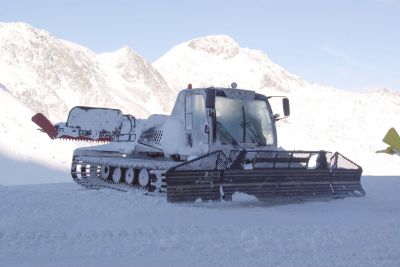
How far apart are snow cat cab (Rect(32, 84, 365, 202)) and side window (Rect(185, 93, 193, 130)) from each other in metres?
0.01

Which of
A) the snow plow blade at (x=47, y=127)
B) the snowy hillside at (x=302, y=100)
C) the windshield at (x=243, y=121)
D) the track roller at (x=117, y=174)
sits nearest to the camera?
the windshield at (x=243, y=121)

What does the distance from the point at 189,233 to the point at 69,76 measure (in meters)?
47.3

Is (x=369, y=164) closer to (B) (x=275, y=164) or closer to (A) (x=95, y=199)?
(B) (x=275, y=164)

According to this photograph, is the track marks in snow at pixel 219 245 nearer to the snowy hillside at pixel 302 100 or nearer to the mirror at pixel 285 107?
the mirror at pixel 285 107

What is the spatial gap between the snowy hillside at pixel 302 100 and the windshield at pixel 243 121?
552 inches

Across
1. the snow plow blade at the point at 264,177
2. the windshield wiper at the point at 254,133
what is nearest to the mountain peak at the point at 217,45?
the snow plow blade at the point at 264,177

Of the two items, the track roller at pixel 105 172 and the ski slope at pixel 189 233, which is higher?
the track roller at pixel 105 172

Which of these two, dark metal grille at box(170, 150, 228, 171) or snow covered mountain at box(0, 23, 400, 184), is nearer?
dark metal grille at box(170, 150, 228, 171)

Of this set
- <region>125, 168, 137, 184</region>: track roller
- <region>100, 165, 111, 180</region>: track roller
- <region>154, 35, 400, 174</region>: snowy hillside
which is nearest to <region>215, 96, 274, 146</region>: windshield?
<region>125, 168, 137, 184</region>: track roller

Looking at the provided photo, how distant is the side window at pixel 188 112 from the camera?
34.1 feet

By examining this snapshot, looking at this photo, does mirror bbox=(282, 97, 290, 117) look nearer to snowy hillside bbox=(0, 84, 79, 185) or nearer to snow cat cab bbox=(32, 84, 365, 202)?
snow cat cab bbox=(32, 84, 365, 202)

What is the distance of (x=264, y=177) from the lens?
9578mm

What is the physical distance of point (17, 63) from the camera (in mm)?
49500

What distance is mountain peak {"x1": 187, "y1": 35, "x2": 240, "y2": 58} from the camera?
7556cm
